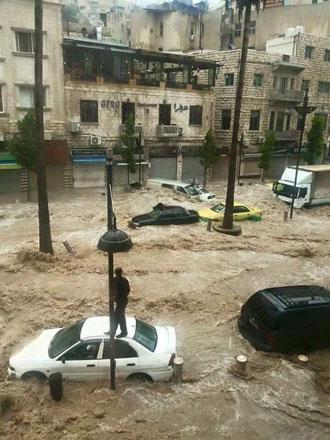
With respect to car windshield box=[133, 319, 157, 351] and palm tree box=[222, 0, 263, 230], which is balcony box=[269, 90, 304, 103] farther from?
car windshield box=[133, 319, 157, 351]

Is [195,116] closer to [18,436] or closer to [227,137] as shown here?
[227,137]

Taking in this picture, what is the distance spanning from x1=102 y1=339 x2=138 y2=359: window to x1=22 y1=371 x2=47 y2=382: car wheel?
1.35 m

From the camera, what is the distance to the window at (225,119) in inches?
1388

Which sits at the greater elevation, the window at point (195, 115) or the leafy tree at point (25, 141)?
the window at point (195, 115)

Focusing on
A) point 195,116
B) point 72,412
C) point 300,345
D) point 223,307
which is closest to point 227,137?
point 195,116

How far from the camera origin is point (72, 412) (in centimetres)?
781

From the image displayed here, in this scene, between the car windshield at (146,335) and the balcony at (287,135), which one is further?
the balcony at (287,135)

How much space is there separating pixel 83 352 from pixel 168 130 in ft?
81.7

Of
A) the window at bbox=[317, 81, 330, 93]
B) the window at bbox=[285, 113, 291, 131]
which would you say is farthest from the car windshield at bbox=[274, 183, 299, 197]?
the window at bbox=[317, 81, 330, 93]

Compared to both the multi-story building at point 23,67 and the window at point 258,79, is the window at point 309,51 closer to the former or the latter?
the window at point 258,79

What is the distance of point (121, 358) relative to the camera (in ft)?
28.1

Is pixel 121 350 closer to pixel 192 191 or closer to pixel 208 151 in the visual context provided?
pixel 192 191

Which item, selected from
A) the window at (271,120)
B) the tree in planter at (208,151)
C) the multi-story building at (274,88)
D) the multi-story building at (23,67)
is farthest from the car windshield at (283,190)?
the multi-story building at (23,67)

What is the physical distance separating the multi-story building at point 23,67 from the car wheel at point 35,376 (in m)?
19.4
